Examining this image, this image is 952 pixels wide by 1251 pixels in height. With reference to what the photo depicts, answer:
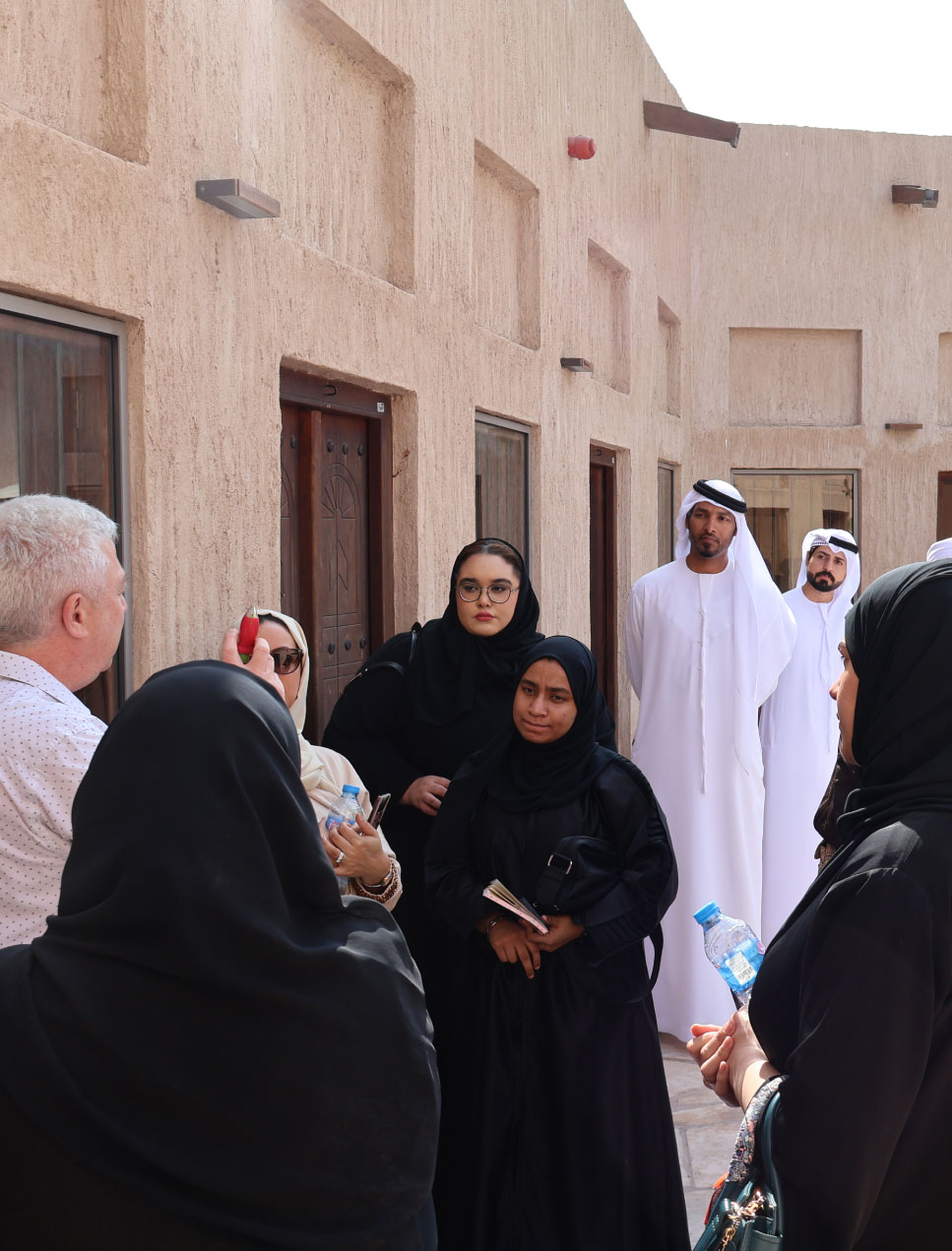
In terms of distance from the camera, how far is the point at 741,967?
1812 millimetres

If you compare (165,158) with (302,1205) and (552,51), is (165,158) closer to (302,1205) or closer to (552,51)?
(302,1205)

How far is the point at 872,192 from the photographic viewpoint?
30.0 ft

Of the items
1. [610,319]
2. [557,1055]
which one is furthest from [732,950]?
[610,319]

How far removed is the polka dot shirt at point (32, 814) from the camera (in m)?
1.55

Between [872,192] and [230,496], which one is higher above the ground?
[872,192]

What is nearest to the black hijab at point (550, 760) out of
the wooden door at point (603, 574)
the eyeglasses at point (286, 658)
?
the eyeglasses at point (286, 658)

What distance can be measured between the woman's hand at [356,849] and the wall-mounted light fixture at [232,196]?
1456 millimetres

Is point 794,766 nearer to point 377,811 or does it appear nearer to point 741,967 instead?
point 377,811

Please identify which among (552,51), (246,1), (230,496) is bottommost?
(230,496)

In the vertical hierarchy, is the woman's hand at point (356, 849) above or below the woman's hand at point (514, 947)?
above

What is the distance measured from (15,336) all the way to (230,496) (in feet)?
2.30

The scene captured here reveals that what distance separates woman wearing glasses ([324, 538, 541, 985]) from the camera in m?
3.21

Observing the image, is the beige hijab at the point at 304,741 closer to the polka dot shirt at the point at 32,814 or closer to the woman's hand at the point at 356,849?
the woman's hand at the point at 356,849

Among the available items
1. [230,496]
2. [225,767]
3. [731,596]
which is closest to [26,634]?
[225,767]
